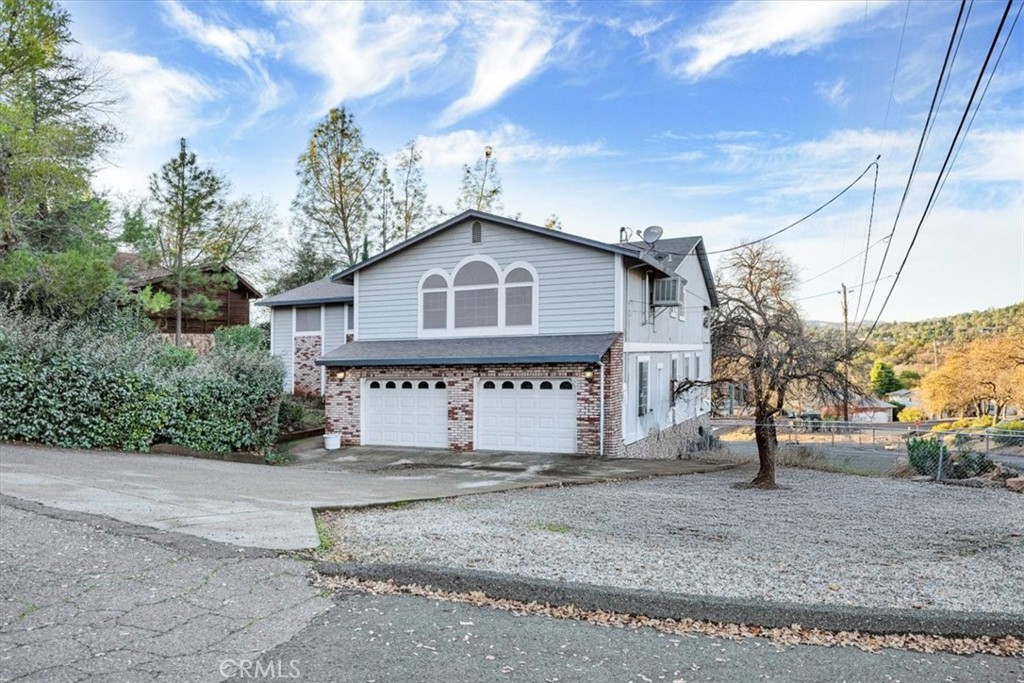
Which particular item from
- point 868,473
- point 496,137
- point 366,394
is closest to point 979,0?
point 868,473

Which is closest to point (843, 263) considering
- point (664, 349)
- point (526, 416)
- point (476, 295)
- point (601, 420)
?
point (664, 349)

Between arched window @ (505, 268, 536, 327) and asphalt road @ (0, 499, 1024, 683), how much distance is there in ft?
36.8

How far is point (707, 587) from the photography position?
4859mm

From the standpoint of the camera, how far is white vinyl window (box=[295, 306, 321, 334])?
894 inches

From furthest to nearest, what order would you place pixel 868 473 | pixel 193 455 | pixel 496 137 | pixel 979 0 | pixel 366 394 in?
pixel 496 137, pixel 366 394, pixel 868 473, pixel 193 455, pixel 979 0

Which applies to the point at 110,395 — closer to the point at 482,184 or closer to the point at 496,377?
the point at 496,377

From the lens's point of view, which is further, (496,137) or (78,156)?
(496,137)

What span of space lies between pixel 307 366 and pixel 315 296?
240 centimetres

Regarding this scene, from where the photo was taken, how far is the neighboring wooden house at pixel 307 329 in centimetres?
2230

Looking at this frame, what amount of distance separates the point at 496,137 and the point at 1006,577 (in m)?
29.7

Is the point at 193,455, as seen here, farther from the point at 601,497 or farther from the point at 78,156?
the point at 601,497

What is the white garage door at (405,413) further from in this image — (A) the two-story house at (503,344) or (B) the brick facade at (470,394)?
(B) the brick facade at (470,394)

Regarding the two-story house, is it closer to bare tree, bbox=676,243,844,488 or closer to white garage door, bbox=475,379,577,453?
white garage door, bbox=475,379,577,453

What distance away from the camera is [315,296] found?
73.9 ft
